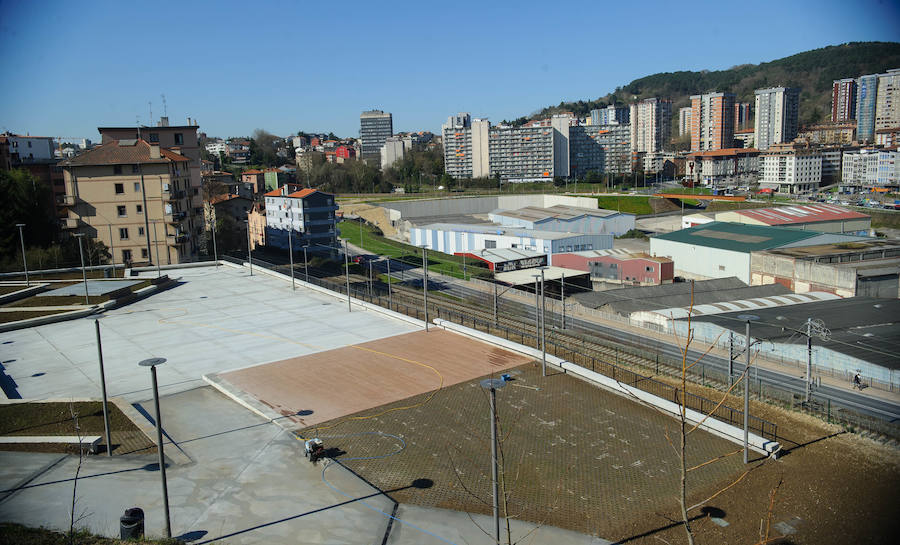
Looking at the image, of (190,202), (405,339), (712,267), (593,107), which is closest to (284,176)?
(190,202)

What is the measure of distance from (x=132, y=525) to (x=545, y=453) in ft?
24.6

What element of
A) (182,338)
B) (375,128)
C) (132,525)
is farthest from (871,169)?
(375,128)

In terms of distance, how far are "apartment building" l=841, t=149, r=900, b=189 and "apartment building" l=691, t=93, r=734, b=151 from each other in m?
45.1

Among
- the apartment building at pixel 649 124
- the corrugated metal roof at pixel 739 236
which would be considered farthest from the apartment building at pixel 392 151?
the corrugated metal roof at pixel 739 236

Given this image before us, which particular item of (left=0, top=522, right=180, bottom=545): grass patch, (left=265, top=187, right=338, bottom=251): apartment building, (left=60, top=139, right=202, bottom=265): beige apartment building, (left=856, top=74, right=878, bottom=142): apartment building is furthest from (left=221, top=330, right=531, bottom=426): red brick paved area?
(left=856, top=74, right=878, bottom=142): apartment building

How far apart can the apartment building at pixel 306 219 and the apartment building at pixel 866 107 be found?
48759 millimetres

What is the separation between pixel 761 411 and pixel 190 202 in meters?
35.2

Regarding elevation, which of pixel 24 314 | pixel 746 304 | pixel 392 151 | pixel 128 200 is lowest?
pixel 746 304

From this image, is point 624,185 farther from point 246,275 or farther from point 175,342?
point 175,342

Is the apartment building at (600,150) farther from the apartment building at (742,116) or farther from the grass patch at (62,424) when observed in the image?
the grass patch at (62,424)

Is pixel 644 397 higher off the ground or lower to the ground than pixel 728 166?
lower

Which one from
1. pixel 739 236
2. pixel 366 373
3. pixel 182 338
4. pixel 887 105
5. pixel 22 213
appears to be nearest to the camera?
pixel 366 373

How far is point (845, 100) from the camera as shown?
9012 cm

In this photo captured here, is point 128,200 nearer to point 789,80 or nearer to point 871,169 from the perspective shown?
point 871,169
